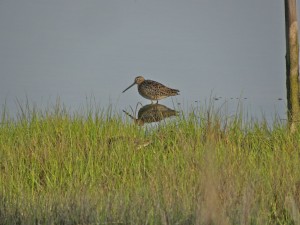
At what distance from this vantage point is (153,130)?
11.2 m

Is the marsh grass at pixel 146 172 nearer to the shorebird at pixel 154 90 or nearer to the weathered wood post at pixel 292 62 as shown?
the weathered wood post at pixel 292 62

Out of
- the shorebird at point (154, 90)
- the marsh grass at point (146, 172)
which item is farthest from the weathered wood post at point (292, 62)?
the shorebird at point (154, 90)

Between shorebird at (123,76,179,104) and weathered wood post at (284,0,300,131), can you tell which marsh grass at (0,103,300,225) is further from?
shorebird at (123,76,179,104)

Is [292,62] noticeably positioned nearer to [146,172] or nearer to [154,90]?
[146,172]

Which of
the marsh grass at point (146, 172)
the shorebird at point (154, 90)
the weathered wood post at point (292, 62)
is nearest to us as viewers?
the marsh grass at point (146, 172)

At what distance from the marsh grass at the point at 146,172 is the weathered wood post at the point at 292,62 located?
0.32 metres

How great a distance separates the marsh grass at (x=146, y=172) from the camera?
14.5 feet

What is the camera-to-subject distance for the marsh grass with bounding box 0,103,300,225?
173 inches

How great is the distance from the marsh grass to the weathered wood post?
32 centimetres

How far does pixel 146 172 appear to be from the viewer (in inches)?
322

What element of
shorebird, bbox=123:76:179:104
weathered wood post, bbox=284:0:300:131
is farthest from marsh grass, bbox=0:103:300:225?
shorebird, bbox=123:76:179:104

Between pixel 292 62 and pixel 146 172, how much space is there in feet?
13.5

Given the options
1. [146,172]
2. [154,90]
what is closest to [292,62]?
[146,172]

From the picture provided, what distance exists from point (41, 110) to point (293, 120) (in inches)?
180
